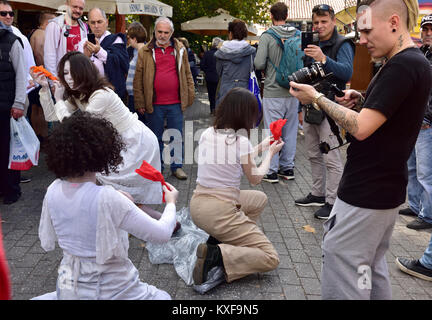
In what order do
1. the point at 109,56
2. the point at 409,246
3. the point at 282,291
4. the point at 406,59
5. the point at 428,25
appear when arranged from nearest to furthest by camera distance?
1. the point at 406,59
2. the point at 282,291
3. the point at 409,246
4. the point at 428,25
5. the point at 109,56

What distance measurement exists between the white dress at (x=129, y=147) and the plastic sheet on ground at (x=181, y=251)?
47 cm

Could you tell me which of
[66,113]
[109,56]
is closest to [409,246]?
[66,113]

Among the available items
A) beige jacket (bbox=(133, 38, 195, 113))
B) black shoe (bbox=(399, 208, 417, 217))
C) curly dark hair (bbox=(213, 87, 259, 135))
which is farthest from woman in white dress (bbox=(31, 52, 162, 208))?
black shoe (bbox=(399, 208, 417, 217))

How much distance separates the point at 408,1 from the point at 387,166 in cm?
83

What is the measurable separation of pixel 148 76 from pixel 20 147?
195cm

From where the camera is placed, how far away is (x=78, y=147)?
2051 millimetres

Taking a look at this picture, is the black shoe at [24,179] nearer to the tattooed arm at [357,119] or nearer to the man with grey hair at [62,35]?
the man with grey hair at [62,35]

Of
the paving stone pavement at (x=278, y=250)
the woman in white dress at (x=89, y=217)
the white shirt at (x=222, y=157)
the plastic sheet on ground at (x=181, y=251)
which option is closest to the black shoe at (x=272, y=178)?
the paving stone pavement at (x=278, y=250)

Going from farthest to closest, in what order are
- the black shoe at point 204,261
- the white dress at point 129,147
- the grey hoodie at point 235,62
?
the grey hoodie at point 235,62 → the white dress at point 129,147 → the black shoe at point 204,261

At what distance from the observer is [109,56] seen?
5523 mm

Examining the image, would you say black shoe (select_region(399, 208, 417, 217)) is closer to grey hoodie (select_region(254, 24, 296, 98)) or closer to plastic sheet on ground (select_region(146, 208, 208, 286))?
grey hoodie (select_region(254, 24, 296, 98))

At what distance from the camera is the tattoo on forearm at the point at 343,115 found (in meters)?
2.05

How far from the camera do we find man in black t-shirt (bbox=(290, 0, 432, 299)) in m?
1.97
